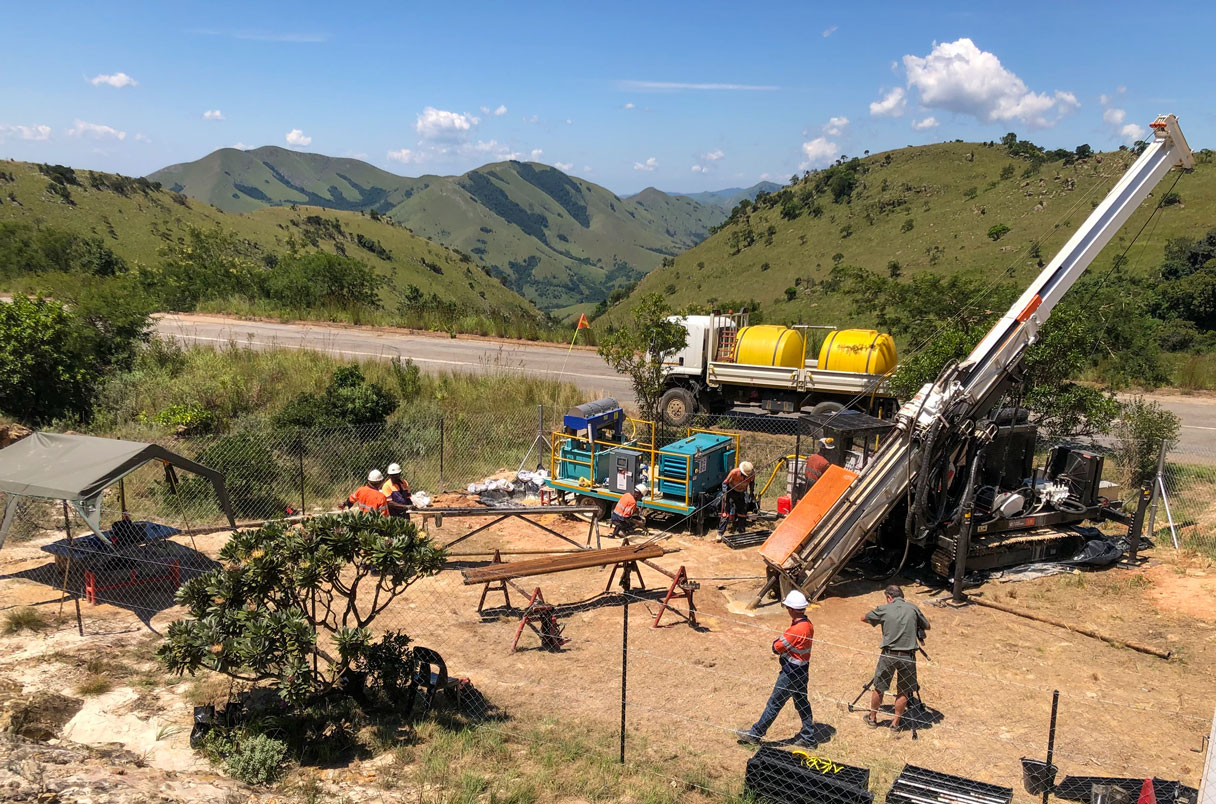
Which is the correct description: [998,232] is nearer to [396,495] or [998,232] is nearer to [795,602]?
[396,495]

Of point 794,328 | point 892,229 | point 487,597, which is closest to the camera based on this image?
point 487,597

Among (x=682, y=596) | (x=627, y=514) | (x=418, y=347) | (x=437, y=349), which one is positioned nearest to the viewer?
(x=682, y=596)

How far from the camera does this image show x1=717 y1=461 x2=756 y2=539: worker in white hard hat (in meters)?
13.8

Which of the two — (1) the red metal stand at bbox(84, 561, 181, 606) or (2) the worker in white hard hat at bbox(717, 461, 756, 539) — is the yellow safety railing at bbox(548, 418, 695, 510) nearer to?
(2) the worker in white hard hat at bbox(717, 461, 756, 539)

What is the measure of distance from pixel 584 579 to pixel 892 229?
224 ft

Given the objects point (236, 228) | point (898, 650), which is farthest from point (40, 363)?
point (236, 228)

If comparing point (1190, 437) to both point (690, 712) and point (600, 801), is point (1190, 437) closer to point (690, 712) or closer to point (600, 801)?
point (690, 712)

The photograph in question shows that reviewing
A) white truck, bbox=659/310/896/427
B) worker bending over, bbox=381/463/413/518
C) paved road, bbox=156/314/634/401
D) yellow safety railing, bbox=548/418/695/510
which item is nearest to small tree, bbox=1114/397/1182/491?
white truck, bbox=659/310/896/427

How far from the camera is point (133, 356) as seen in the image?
20797 mm

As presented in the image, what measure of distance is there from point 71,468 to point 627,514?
8.05 m

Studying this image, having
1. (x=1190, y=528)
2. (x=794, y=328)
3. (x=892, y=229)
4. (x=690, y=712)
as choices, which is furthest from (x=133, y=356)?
(x=892, y=229)

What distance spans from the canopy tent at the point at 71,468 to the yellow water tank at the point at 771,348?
12.7 meters

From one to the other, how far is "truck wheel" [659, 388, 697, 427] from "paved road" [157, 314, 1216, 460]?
11.8 feet

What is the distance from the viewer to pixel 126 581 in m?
10.3
